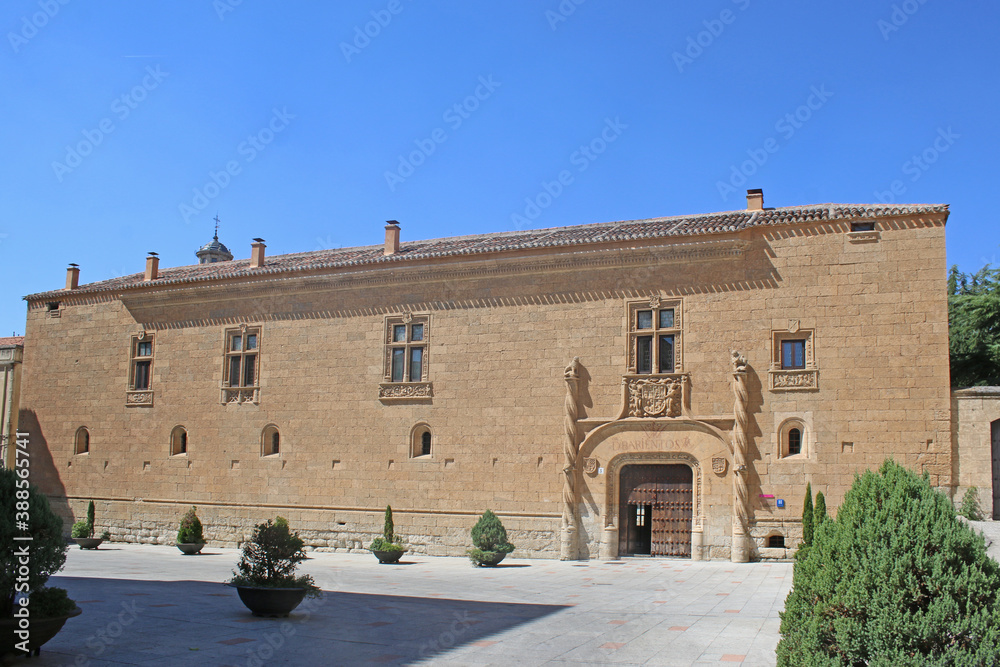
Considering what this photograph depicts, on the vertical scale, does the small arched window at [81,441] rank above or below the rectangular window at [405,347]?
below

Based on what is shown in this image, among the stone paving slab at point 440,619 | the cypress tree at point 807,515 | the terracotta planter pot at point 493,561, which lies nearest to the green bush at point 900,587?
the stone paving slab at point 440,619

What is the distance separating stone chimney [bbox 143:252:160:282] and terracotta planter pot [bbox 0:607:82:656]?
2299 centimetres

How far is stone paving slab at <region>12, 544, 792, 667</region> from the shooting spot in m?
8.74

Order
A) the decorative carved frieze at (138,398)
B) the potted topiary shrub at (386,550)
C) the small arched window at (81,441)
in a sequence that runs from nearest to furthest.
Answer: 1. the potted topiary shrub at (386,550)
2. the decorative carved frieze at (138,398)
3. the small arched window at (81,441)

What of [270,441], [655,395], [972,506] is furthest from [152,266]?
[972,506]

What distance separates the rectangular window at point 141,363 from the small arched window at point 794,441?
20629 millimetres

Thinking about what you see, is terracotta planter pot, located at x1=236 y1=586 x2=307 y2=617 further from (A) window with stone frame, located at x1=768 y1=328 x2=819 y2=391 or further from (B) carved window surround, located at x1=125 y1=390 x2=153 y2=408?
(B) carved window surround, located at x1=125 y1=390 x2=153 y2=408

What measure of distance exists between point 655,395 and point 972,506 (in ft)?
25.0

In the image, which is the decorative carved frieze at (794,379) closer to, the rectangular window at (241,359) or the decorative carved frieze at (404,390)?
the decorative carved frieze at (404,390)

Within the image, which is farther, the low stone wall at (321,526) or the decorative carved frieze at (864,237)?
the low stone wall at (321,526)

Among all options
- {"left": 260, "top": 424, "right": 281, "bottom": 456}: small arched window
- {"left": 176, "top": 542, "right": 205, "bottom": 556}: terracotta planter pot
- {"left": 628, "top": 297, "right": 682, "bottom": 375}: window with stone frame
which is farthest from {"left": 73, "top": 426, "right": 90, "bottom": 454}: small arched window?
{"left": 628, "top": 297, "right": 682, "bottom": 375}: window with stone frame

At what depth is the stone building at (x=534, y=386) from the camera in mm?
19203

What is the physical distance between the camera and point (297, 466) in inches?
957

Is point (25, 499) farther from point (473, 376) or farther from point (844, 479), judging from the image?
point (844, 479)
